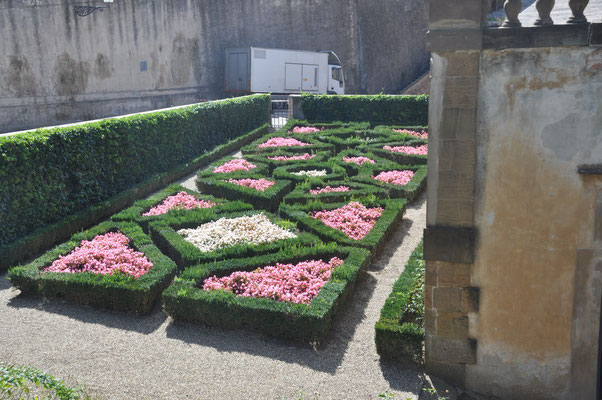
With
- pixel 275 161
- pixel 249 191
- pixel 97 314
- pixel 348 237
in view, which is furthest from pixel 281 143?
pixel 97 314

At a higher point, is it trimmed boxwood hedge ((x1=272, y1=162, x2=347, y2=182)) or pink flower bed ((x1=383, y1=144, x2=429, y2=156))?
pink flower bed ((x1=383, y1=144, x2=429, y2=156))

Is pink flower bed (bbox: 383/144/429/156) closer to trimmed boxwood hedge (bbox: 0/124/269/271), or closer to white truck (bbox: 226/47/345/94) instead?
trimmed boxwood hedge (bbox: 0/124/269/271)

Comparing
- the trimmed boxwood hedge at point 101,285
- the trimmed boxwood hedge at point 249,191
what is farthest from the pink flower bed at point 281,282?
the trimmed boxwood hedge at point 249,191

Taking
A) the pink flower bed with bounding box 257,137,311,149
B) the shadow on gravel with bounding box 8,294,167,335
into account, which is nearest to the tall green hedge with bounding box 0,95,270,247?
the pink flower bed with bounding box 257,137,311,149

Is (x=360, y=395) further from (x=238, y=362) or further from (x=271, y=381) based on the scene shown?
(x=238, y=362)

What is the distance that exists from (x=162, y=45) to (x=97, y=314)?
22753 millimetres

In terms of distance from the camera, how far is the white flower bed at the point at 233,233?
9.40 meters

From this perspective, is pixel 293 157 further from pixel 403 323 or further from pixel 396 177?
pixel 403 323

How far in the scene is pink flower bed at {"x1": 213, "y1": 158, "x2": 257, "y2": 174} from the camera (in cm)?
1458

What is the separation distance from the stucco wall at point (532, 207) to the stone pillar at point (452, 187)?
100 mm

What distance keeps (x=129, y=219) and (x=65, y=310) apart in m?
2.98

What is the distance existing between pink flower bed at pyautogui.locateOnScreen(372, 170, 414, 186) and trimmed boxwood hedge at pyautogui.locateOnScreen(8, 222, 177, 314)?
6.19 metres

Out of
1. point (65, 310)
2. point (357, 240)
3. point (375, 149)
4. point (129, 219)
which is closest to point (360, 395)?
point (357, 240)

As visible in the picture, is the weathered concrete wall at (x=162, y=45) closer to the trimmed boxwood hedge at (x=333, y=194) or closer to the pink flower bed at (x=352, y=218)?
the trimmed boxwood hedge at (x=333, y=194)
